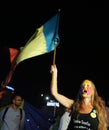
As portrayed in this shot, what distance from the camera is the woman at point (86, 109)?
6336 mm

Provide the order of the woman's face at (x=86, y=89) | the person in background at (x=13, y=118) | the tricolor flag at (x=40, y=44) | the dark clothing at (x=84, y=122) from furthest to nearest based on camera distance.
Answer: the person in background at (x=13, y=118)
the tricolor flag at (x=40, y=44)
the woman's face at (x=86, y=89)
the dark clothing at (x=84, y=122)

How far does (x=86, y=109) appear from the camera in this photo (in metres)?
6.52

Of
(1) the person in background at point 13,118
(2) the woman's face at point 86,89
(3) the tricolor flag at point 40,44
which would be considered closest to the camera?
(2) the woman's face at point 86,89

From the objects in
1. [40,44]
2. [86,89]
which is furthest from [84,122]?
[40,44]

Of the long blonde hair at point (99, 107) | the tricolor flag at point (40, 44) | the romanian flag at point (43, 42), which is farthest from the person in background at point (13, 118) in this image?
the long blonde hair at point (99, 107)

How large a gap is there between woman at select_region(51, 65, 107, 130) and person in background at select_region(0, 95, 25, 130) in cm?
422

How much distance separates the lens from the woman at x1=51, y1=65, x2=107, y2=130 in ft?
20.8

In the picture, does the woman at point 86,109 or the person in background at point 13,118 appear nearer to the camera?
the woman at point 86,109

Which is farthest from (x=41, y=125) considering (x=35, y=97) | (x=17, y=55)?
(x=35, y=97)

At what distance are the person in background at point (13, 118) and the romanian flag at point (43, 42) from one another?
229 centimetres

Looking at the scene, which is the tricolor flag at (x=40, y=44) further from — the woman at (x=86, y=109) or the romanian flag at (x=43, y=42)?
the woman at (x=86, y=109)

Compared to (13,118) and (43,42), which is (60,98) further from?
(13,118)

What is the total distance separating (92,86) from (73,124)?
2.31 feet

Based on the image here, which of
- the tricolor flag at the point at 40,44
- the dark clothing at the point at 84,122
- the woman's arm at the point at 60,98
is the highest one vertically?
the tricolor flag at the point at 40,44
